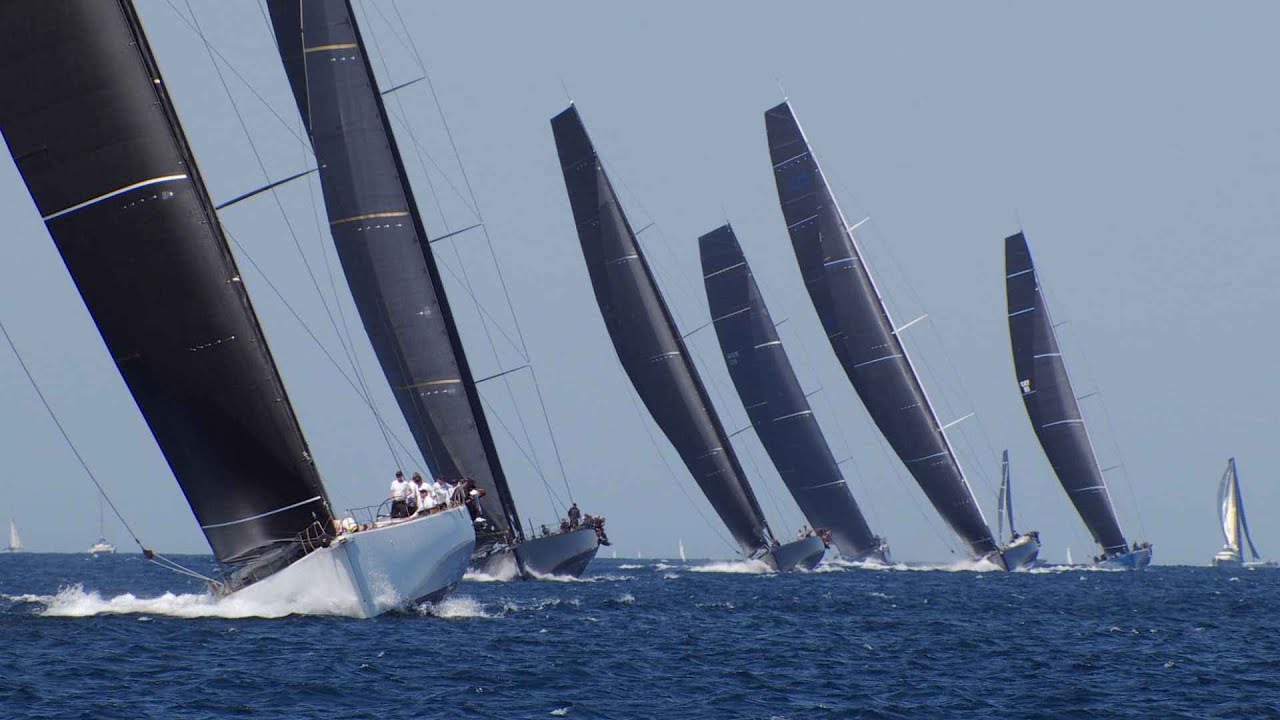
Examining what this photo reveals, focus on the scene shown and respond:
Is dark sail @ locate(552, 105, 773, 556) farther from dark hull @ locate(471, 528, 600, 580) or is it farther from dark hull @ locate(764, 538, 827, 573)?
dark hull @ locate(471, 528, 600, 580)

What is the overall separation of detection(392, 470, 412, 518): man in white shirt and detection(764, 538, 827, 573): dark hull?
27.7m

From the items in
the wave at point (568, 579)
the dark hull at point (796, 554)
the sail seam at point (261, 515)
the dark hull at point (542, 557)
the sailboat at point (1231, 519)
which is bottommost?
the sailboat at point (1231, 519)

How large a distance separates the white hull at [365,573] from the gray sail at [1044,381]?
38.7m

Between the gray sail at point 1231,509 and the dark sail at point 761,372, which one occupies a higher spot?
the dark sail at point 761,372

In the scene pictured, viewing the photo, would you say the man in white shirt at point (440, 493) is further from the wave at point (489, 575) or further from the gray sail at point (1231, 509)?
the gray sail at point (1231, 509)

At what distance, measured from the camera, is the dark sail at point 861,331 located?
182 feet

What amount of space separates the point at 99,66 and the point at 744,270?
A: 35324 millimetres

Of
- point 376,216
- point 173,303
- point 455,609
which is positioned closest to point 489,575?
point 376,216

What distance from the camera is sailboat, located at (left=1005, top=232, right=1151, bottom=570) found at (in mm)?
61438

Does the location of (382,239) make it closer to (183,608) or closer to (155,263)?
(183,608)

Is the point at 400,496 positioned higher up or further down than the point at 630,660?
higher up

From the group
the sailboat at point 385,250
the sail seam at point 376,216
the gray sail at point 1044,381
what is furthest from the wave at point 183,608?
the gray sail at point 1044,381

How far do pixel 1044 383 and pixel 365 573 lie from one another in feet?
136

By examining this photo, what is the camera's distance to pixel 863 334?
182ft
